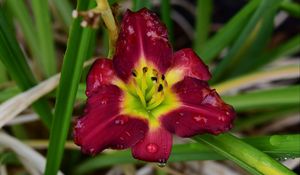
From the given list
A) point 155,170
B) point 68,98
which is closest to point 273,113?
point 155,170

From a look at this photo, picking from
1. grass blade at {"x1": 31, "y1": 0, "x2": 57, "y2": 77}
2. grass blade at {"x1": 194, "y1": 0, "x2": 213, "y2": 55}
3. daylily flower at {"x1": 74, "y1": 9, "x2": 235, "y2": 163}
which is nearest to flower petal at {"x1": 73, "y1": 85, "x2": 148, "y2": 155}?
daylily flower at {"x1": 74, "y1": 9, "x2": 235, "y2": 163}

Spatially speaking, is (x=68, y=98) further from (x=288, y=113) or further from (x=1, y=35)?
(x=288, y=113)

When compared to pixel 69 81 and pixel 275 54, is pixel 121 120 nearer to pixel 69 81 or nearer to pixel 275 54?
pixel 69 81

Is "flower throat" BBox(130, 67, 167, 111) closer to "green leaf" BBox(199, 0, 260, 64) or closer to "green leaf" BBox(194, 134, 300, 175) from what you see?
"green leaf" BBox(194, 134, 300, 175)

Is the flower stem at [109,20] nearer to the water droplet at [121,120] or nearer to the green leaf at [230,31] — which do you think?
the water droplet at [121,120]

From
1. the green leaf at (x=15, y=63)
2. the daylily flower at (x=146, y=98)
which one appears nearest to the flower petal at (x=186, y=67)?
the daylily flower at (x=146, y=98)
